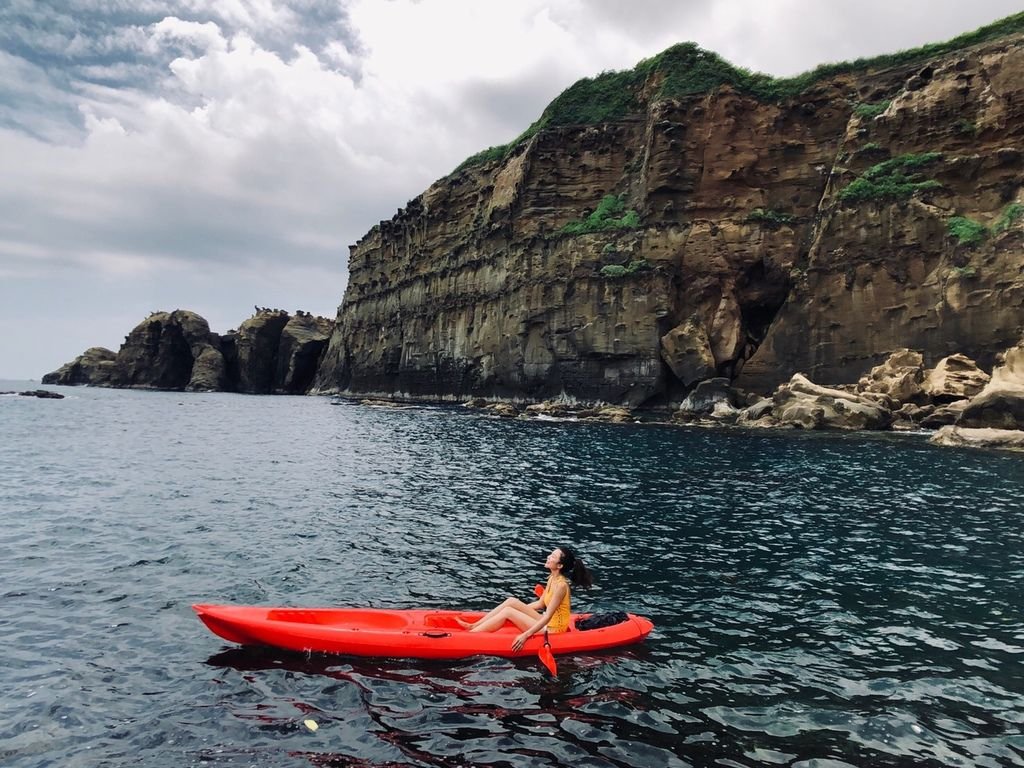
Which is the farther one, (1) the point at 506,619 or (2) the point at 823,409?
(2) the point at 823,409

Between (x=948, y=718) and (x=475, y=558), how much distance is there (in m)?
8.73

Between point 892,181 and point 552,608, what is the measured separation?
4758 centimetres

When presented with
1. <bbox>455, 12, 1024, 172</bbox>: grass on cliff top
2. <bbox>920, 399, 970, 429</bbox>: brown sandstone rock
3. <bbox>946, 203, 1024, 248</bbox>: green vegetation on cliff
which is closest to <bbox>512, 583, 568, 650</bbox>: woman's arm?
<bbox>920, 399, 970, 429</bbox>: brown sandstone rock

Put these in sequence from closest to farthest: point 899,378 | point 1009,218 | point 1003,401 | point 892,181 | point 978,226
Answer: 1. point 1003,401
2. point 1009,218
3. point 978,226
4. point 899,378
5. point 892,181

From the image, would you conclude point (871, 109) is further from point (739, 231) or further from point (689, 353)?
point (689, 353)

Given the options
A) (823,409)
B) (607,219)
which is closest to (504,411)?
(607,219)

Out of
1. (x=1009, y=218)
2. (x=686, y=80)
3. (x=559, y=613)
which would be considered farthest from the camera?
(x=686, y=80)

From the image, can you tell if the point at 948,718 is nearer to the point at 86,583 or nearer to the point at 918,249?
the point at 86,583

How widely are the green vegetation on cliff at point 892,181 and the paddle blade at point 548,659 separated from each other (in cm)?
4722

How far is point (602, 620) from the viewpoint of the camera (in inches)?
366

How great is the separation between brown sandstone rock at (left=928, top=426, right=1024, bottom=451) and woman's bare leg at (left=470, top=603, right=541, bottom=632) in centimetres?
2986

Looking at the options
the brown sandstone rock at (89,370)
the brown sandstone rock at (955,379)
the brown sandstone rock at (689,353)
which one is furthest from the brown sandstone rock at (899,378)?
the brown sandstone rock at (89,370)

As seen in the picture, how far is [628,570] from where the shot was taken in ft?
41.2

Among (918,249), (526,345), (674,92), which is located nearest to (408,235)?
(526,345)
